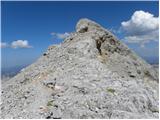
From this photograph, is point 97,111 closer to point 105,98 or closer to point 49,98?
point 105,98

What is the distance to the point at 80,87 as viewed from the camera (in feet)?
56.7

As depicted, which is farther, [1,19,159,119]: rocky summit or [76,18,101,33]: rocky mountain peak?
[76,18,101,33]: rocky mountain peak

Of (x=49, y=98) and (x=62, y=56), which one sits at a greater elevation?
(x=62, y=56)

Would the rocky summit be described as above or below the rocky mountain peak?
below

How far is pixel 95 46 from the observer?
866 inches

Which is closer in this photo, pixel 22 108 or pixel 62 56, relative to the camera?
pixel 22 108

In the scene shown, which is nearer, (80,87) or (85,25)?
(80,87)

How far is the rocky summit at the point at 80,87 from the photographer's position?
15.7m

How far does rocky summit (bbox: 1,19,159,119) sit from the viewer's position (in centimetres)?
1568

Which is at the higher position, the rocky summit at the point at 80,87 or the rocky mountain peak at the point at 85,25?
the rocky mountain peak at the point at 85,25

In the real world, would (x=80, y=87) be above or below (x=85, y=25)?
below

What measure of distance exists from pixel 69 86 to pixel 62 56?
381cm

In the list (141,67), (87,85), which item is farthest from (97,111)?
(141,67)

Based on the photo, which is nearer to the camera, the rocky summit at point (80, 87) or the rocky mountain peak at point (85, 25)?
the rocky summit at point (80, 87)
